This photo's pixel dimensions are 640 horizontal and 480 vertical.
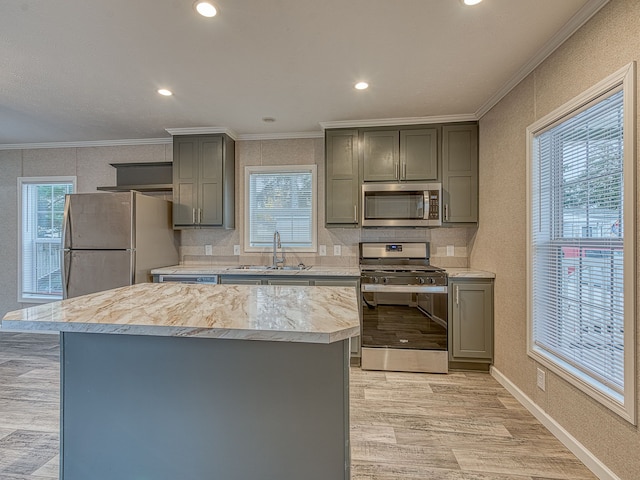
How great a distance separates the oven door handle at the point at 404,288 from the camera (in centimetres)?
300

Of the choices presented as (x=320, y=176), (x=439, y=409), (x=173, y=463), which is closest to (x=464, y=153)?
(x=320, y=176)

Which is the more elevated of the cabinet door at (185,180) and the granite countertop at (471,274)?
the cabinet door at (185,180)

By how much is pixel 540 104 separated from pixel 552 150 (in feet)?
1.22

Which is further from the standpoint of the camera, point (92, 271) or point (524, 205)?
point (92, 271)

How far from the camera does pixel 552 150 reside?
6.97ft

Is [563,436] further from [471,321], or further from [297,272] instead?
[297,272]

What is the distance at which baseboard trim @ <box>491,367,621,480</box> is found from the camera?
1671mm

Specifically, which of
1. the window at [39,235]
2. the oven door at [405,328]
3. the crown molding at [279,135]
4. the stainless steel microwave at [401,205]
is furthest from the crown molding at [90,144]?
the oven door at [405,328]

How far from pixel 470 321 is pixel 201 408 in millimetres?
2595

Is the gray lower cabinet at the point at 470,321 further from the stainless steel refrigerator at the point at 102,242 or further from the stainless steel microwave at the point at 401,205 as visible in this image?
the stainless steel refrigerator at the point at 102,242

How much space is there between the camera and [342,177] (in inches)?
136

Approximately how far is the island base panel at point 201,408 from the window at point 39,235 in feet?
12.9

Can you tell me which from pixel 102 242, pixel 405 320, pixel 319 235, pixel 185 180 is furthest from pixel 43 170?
pixel 405 320

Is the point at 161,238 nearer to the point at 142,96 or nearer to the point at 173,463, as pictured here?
the point at 142,96
